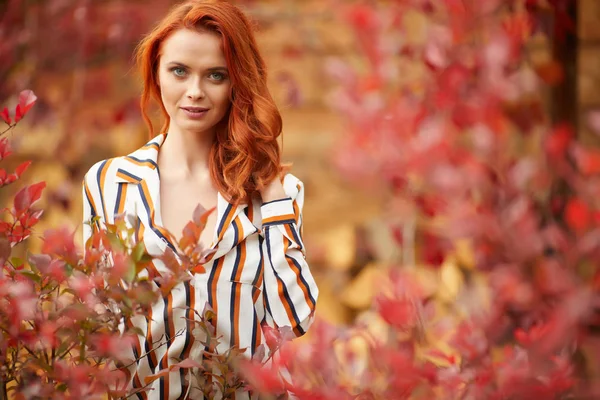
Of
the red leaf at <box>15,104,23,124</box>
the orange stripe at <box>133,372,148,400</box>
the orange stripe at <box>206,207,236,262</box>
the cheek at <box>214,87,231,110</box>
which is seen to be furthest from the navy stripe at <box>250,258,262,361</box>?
the red leaf at <box>15,104,23,124</box>

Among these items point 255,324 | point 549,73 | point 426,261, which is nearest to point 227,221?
point 255,324

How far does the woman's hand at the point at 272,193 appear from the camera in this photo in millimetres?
1612

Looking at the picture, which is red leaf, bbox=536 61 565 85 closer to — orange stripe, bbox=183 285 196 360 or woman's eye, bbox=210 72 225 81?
woman's eye, bbox=210 72 225 81

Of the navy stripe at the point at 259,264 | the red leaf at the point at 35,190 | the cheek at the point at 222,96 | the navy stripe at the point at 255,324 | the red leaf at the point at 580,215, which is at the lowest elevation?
the navy stripe at the point at 255,324

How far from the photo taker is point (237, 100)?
1.63 m

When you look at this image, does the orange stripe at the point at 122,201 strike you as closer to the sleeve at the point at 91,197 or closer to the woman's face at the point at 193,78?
the sleeve at the point at 91,197

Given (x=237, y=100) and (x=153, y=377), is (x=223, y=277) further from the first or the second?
(x=237, y=100)

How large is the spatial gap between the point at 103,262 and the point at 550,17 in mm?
1592

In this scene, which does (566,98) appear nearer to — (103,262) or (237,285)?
(237,285)

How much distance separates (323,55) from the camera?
Answer: 400 centimetres

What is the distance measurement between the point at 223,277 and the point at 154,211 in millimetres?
194

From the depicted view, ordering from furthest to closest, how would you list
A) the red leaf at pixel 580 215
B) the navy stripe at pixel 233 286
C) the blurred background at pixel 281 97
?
the blurred background at pixel 281 97 < the navy stripe at pixel 233 286 < the red leaf at pixel 580 215

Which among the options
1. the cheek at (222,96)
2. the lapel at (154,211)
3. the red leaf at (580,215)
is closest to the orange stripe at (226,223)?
the lapel at (154,211)

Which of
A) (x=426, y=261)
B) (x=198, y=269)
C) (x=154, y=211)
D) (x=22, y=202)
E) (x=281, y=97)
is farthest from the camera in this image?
(x=281, y=97)
